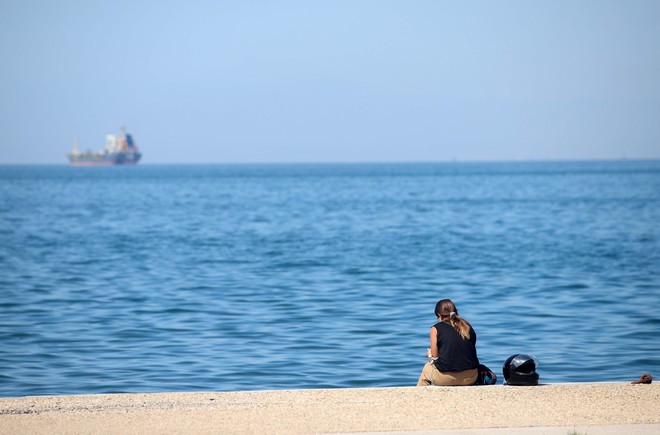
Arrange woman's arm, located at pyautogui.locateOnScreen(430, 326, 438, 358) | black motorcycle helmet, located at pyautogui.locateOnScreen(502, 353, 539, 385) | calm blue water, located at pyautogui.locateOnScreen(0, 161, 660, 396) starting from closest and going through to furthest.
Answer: black motorcycle helmet, located at pyautogui.locateOnScreen(502, 353, 539, 385), woman's arm, located at pyautogui.locateOnScreen(430, 326, 438, 358), calm blue water, located at pyautogui.locateOnScreen(0, 161, 660, 396)

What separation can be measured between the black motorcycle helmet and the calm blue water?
2903 millimetres

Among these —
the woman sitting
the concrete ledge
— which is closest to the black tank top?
the woman sitting

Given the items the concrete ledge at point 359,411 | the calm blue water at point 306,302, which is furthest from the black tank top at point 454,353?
the calm blue water at point 306,302

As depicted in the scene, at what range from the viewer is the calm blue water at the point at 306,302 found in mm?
12453

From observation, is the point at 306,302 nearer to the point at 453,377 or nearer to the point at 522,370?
the point at 453,377

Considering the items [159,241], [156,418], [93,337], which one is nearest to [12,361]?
[93,337]

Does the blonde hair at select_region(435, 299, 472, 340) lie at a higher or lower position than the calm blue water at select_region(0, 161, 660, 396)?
higher

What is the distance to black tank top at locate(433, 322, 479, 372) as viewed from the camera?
8805mm

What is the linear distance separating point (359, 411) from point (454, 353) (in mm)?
1386

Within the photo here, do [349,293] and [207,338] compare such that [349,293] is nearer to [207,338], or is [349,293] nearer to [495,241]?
[207,338]

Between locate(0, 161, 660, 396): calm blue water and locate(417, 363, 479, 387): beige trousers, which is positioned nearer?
locate(417, 363, 479, 387): beige trousers

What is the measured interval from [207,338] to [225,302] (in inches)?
172

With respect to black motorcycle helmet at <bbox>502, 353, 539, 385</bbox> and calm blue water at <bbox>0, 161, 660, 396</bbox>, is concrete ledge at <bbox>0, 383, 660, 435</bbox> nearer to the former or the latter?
black motorcycle helmet at <bbox>502, 353, 539, 385</bbox>

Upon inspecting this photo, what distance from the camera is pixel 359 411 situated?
7824mm
